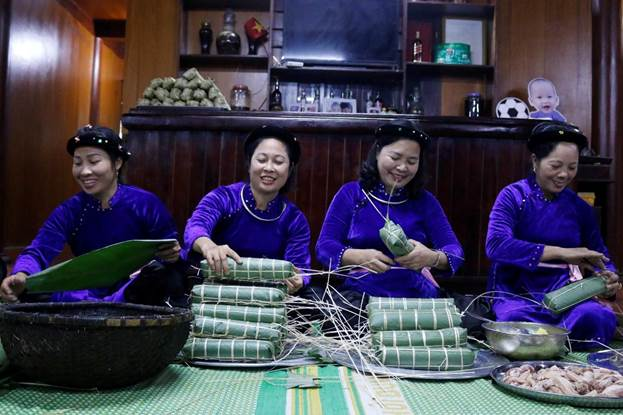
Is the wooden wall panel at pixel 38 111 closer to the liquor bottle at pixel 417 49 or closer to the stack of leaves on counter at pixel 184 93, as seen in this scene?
the stack of leaves on counter at pixel 184 93

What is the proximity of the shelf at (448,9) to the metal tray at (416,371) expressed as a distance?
4523 millimetres

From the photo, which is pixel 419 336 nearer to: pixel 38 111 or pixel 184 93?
pixel 184 93

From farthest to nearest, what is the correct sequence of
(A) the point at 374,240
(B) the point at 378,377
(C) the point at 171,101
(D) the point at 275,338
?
1. (C) the point at 171,101
2. (A) the point at 374,240
3. (D) the point at 275,338
4. (B) the point at 378,377

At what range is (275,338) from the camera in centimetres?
187

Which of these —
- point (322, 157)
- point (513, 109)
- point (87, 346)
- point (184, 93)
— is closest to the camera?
point (87, 346)

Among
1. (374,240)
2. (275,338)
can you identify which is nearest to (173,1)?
(374,240)

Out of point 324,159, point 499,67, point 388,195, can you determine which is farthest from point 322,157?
point 499,67

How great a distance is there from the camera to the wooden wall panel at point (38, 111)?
Result: 5.38m

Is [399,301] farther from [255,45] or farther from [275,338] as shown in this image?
[255,45]

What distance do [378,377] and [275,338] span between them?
37 centimetres

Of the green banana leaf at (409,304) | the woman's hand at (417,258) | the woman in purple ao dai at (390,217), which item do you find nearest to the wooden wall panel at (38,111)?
the woman in purple ao dai at (390,217)

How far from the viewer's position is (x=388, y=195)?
99.9 inches

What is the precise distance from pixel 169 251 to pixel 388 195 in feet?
3.31

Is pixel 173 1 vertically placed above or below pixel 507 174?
above
